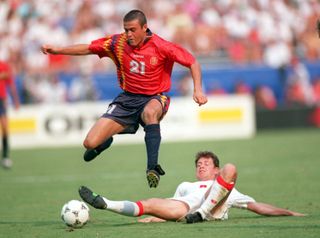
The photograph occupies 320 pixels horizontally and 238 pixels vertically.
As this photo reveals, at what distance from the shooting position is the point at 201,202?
9.15m

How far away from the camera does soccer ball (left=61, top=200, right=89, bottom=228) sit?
8.76 meters

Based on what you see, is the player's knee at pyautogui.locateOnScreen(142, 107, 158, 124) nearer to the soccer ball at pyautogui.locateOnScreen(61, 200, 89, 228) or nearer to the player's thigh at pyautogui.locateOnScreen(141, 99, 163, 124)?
the player's thigh at pyautogui.locateOnScreen(141, 99, 163, 124)

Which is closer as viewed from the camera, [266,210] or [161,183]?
[266,210]

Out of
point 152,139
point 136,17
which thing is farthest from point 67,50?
point 152,139

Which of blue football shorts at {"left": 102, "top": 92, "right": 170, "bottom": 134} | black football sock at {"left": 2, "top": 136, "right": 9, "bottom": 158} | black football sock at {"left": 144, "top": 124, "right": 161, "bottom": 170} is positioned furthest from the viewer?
black football sock at {"left": 2, "top": 136, "right": 9, "bottom": 158}

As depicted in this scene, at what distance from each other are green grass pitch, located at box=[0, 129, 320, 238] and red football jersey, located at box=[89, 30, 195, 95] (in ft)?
5.48

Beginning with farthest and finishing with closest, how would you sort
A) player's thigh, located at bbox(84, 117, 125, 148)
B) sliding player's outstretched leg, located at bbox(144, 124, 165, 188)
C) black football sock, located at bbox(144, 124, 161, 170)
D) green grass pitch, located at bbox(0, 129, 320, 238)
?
player's thigh, located at bbox(84, 117, 125, 148), black football sock, located at bbox(144, 124, 161, 170), sliding player's outstretched leg, located at bbox(144, 124, 165, 188), green grass pitch, located at bbox(0, 129, 320, 238)

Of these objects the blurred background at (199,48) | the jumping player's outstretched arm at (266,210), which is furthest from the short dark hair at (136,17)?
the blurred background at (199,48)

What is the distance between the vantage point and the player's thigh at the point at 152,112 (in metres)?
9.95

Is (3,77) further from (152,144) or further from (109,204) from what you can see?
(109,204)

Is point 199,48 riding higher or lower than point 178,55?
higher

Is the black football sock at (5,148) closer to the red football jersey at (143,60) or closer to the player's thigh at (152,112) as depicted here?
the red football jersey at (143,60)

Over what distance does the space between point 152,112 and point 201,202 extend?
139 cm

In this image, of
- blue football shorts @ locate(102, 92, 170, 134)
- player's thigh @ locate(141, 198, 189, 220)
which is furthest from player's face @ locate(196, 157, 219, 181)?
blue football shorts @ locate(102, 92, 170, 134)
